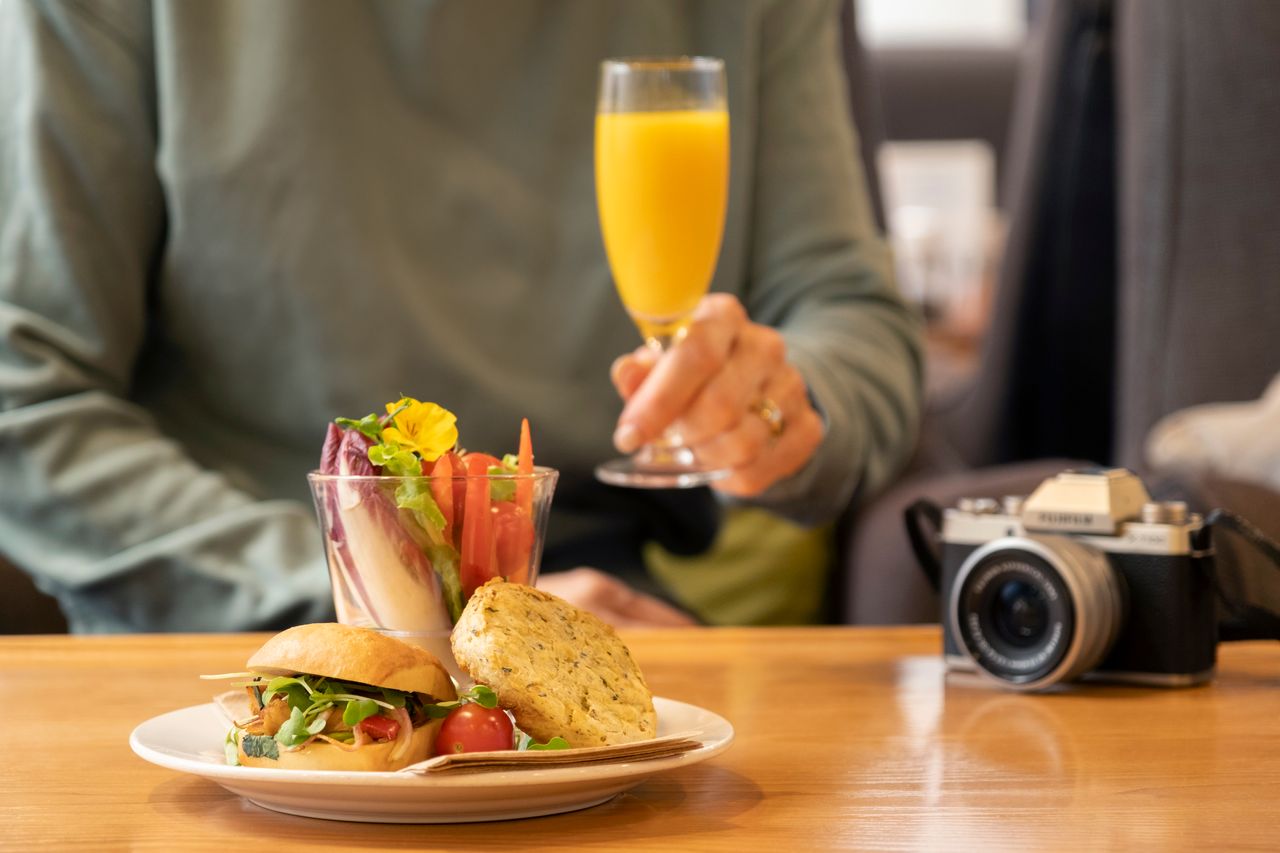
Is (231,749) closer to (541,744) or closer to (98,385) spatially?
(541,744)

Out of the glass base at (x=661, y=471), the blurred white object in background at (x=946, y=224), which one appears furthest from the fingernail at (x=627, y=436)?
the blurred white object in background at (x=946, y=224)

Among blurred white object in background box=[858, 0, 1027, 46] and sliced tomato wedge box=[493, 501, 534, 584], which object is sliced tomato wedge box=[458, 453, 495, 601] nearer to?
sliced tomato wedge box=[493, 501, 534, 584]

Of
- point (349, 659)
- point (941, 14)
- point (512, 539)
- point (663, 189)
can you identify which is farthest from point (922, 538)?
point (941, 14)

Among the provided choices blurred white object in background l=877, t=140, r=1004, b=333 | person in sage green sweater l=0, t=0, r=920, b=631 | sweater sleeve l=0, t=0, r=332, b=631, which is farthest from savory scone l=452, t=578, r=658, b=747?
blurred white object in background l=877, t=140, r=1004, b=333

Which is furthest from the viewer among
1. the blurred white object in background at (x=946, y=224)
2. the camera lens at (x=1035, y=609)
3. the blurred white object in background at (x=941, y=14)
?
the blurred white object in background at (x=941, y=14)

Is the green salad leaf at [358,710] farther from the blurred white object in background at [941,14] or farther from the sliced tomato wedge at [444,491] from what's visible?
the blurred white object in background at [941,14]

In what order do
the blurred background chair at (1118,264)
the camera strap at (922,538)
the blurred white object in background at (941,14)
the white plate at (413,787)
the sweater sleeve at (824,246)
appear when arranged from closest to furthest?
the white plate at (413,787) → the camera strap at (922,538) → the sweater sleeve at (824,246) → the blurred background chair at (1118,264) → the blurred white object in background at (941,14)
